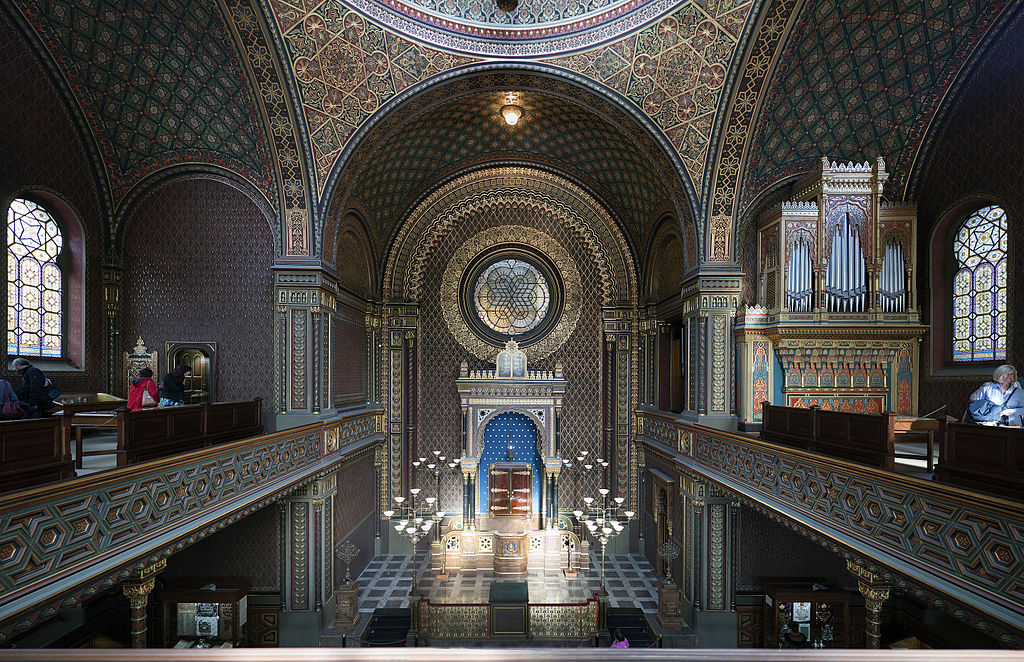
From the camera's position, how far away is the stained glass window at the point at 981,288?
Answer: 9.36 meters

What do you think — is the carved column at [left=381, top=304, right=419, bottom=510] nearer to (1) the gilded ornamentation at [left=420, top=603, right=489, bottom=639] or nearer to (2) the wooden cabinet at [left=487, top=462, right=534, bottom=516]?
(2) the wooden cabinet at [left=487, top=462, right=534, bottom=516]

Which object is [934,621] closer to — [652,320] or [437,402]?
[652,320]

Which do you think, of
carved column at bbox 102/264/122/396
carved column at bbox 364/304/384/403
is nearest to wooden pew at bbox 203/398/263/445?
carved column at bbox 102/264/122/396

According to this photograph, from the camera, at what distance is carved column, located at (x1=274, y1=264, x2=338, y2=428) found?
10.7 metres

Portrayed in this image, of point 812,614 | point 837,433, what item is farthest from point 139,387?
point 812,614

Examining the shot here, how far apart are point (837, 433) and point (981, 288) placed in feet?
18.0

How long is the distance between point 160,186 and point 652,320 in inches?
468

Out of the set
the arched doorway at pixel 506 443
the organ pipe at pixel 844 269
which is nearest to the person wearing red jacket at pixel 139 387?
the arched doorway at pixel 506 443

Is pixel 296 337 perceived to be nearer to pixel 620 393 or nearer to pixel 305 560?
pixel 305 560

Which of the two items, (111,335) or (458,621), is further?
(111,335)

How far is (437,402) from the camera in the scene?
603 inches

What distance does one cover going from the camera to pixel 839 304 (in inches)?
388

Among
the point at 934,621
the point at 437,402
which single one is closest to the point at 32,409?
the point at 437,402

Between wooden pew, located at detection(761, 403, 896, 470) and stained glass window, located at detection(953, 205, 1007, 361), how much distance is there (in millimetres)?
4466
